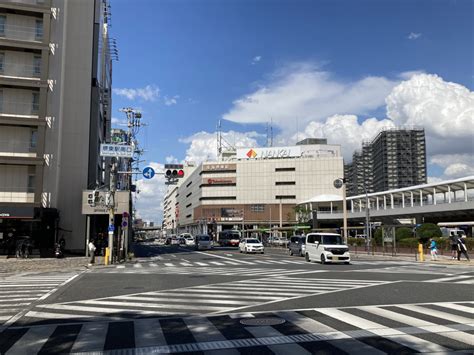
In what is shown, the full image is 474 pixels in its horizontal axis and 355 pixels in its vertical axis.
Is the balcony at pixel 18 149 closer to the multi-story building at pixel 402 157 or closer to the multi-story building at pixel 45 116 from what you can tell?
the multi-story building at pixel 45 116

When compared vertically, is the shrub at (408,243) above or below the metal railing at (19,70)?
below

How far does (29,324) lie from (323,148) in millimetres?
127506

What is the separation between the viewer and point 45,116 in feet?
125

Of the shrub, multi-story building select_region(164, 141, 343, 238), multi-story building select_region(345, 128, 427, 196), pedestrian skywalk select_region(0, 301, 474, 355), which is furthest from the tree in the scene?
multi-story building select_region(345, 128, 427, 196)

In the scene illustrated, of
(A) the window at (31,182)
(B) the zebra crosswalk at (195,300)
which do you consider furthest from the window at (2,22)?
(B) the zebra crosswalk at (195,300)

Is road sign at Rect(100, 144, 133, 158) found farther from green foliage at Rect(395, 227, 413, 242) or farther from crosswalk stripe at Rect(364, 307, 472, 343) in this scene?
green foliage at Rect(395, 227, 413, 242)

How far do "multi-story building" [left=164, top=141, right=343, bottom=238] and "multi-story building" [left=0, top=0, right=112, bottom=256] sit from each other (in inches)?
3113

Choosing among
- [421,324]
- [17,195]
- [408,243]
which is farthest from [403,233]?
[421,324]

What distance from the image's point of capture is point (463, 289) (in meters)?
14.8

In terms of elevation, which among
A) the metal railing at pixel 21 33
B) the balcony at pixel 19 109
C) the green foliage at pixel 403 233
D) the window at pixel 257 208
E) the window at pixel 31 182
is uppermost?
the metal railing at pixel 21 33

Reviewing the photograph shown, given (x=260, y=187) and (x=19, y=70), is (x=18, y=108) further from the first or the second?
(x=260, y=187)

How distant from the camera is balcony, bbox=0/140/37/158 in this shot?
1494 inches

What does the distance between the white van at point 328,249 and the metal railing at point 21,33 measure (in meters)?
30.2

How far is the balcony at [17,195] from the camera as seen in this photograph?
3755cm
